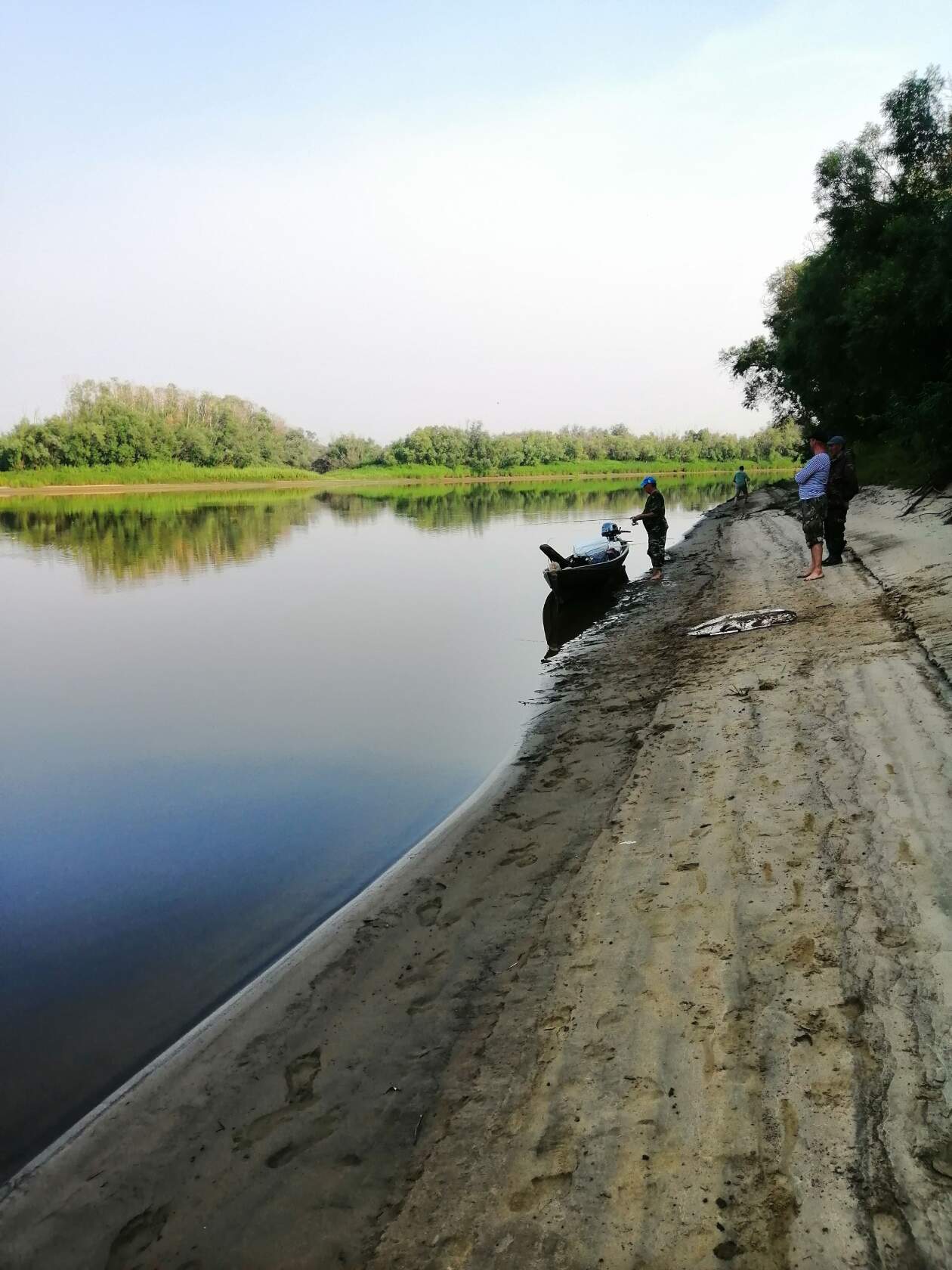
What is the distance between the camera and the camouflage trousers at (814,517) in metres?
12.5

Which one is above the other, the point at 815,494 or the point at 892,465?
the point at 892,465

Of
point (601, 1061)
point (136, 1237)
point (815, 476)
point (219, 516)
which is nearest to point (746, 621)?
point (815, 476)

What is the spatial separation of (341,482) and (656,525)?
108m

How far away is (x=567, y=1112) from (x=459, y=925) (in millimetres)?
1943

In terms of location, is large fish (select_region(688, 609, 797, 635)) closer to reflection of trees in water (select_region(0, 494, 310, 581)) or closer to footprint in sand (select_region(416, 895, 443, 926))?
footprint in sand (select_region(416, 895, 443, 926))

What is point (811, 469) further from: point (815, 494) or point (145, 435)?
point (145, 435)

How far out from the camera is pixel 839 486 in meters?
→ 12.4

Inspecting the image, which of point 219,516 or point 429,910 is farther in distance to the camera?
point 219,516

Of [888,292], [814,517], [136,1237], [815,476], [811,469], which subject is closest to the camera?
[136,1237]

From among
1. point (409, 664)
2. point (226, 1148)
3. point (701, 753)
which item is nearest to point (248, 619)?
point (409, 664)

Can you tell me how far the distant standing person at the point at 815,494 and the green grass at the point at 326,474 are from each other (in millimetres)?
91805

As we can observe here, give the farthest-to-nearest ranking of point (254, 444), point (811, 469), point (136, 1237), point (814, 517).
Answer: point (254, 444)
point (814, 517)
point (811, 469)
point (136, 1237)

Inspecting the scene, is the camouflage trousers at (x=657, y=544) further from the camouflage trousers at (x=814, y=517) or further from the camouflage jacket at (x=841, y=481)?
the camouflage jacket at (x=841, y=481)

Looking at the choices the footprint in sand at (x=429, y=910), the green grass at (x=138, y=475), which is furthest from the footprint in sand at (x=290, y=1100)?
the green grass at (x=138, y=475)
